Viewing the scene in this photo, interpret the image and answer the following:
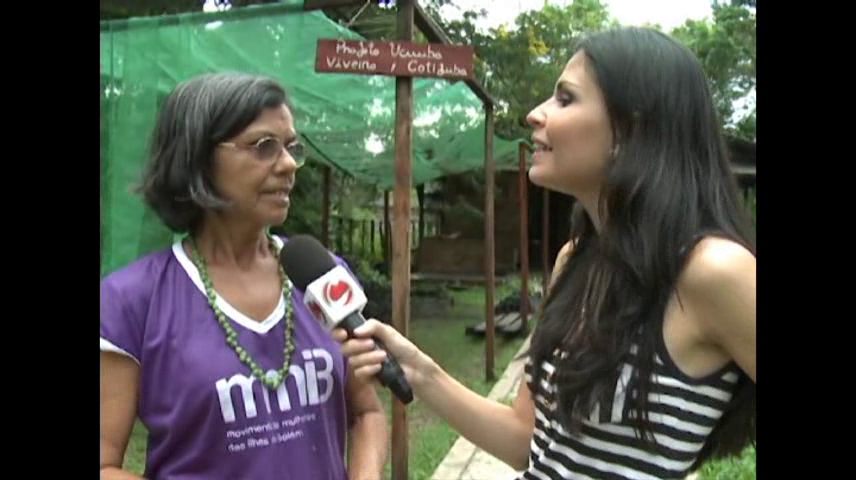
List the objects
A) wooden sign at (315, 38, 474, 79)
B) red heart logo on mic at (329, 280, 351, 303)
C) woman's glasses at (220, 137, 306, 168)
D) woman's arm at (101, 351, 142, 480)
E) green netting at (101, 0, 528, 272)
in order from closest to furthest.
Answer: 1. woman's arm at (101, 351, 142, 480)
2. red heart logo on mic at (329, 280, 351, 303)
3. woman's glasses at (220, 137, 306, 168)
4. wooden sign at (315, 38, 474, 79)
5. green netting at (101, 0, 528, 272)

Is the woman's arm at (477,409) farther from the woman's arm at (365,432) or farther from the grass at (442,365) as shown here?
the grass at (442,365)

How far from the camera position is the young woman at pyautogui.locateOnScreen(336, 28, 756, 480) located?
4.66 ft

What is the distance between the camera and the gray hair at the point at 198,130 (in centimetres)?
176

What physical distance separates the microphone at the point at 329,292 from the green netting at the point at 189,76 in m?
0.88

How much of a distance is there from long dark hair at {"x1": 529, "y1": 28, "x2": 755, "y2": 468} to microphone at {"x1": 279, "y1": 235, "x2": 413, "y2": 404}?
0.32 m

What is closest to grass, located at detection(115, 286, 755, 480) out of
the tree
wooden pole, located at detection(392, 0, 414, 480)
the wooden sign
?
wooden pole, located at detection(392, 0, 414, 480)

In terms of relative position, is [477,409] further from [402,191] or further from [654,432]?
[402,191]

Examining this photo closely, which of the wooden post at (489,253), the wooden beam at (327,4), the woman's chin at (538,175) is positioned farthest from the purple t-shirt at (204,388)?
the wooden post at (489,253)

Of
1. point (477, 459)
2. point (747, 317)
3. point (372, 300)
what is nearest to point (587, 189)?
point (747, 317)

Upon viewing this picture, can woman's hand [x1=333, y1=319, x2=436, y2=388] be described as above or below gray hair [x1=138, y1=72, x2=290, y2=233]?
below

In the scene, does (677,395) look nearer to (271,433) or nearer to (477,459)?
(271,433)

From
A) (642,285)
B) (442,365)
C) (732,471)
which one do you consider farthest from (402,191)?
(442,365)

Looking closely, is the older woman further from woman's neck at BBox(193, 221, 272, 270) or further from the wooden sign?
the wooden sign
